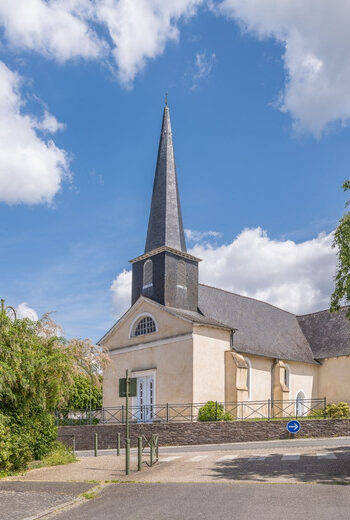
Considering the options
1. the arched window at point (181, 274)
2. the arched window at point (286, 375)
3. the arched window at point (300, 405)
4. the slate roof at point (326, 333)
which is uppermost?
the arched window at point (181, 274)

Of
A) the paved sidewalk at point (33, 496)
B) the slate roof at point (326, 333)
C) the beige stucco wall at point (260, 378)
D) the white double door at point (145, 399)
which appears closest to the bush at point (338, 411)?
the beige stucco wall at point (260, 378)

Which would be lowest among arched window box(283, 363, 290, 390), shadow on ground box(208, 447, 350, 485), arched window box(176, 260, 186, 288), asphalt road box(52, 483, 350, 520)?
shadow on ground box(208, 447, 350, 485)

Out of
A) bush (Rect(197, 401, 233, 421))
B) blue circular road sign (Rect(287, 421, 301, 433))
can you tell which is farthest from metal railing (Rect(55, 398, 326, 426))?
blue circular road sign (Rect(287, 421, 301, 433))

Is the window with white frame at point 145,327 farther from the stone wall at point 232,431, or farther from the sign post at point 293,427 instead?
the sign post at point 293,427

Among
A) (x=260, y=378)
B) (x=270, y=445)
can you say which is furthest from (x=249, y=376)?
(x=270, y=445)

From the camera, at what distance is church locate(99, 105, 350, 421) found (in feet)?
90.4

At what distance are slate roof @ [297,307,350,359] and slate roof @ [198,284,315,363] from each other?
0.56 m

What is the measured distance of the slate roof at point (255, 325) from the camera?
30.7 m

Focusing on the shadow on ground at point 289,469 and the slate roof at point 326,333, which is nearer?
the shadow on ground at point 289,469

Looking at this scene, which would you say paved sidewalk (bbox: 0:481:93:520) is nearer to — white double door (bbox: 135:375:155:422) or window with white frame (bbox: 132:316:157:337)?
white double door (bbox: 135:375:155:422)

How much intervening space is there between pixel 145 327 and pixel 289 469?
18.5 m

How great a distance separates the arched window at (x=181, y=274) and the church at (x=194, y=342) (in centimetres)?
6

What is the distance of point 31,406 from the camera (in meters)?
15.6

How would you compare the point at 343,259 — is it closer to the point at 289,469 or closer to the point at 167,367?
the point at 289,469
